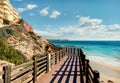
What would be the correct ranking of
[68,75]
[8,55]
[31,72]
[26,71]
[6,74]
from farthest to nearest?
1. [8,55]
2. [68,75]
3. [26,71]
4. [31,72]
5. [6,74]

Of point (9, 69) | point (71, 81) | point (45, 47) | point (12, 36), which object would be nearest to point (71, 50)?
point (45, 47)

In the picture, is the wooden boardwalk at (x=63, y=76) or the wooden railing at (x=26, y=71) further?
the wooden boardwalk at (x=63, y=76)

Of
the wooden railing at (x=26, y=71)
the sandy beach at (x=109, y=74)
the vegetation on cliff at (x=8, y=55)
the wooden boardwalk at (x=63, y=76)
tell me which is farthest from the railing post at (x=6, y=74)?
the sandy beach at (x=109, y=74)

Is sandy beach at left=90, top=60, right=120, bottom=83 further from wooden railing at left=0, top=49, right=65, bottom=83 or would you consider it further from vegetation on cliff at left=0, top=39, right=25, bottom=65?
vegetation on cliff at left=0, top=39, right=25, bottom=65

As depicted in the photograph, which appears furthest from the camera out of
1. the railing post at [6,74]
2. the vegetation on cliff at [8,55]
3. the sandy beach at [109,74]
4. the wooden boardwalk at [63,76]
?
the sandy beach at [109,74]

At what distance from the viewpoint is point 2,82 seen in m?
6.86

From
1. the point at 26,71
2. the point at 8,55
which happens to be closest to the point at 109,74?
the point at 8,55

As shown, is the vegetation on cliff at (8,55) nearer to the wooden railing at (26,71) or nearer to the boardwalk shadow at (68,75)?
the wooden railing at (26,71)

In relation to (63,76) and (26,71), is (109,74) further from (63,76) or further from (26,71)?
(26,71)

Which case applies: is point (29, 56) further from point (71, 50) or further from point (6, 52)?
point (71, 50)

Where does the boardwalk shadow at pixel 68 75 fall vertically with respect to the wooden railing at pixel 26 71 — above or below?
below

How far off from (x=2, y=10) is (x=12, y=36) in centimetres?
1657

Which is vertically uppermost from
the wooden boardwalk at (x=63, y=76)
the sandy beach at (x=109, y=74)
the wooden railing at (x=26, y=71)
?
the wooden railing at (x=26, y=71)

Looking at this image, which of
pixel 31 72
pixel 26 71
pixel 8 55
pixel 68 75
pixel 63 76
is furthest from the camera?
pixel 8 55
